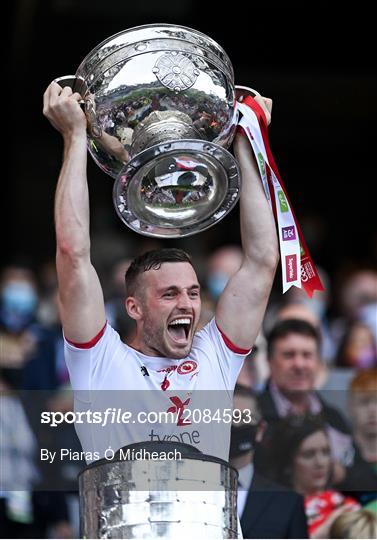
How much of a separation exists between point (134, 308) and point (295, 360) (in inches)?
85.4

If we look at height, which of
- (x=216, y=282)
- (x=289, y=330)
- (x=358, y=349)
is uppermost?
(x=216, y=282)

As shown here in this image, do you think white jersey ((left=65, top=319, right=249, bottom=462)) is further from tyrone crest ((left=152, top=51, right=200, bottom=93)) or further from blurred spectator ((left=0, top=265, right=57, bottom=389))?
blurred spectator ((left=0, top=265, right=57, bottom=389))

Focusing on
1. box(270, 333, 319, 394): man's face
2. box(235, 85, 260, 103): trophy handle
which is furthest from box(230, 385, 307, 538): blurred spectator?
box(235, 85, 260, 103): trophy handle

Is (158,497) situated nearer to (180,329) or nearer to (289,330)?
(180,329)

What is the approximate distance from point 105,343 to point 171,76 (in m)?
0.95

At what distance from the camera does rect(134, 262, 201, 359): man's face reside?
5.02 meters

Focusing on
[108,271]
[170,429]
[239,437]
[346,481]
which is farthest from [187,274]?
[108,271]

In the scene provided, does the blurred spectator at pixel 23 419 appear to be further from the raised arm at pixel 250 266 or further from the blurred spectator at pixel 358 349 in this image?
the blurred spectator at pixel 358 349

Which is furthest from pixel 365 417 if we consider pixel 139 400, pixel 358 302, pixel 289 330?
pixel 358 302

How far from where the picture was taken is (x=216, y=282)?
9.80 m

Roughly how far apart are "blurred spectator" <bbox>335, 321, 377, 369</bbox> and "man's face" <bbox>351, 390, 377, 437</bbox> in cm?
172

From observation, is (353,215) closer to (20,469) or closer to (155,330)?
(20,469)

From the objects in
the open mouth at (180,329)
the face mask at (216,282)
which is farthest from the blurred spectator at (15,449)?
the face mask at (216,282)

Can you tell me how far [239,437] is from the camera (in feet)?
19.6
